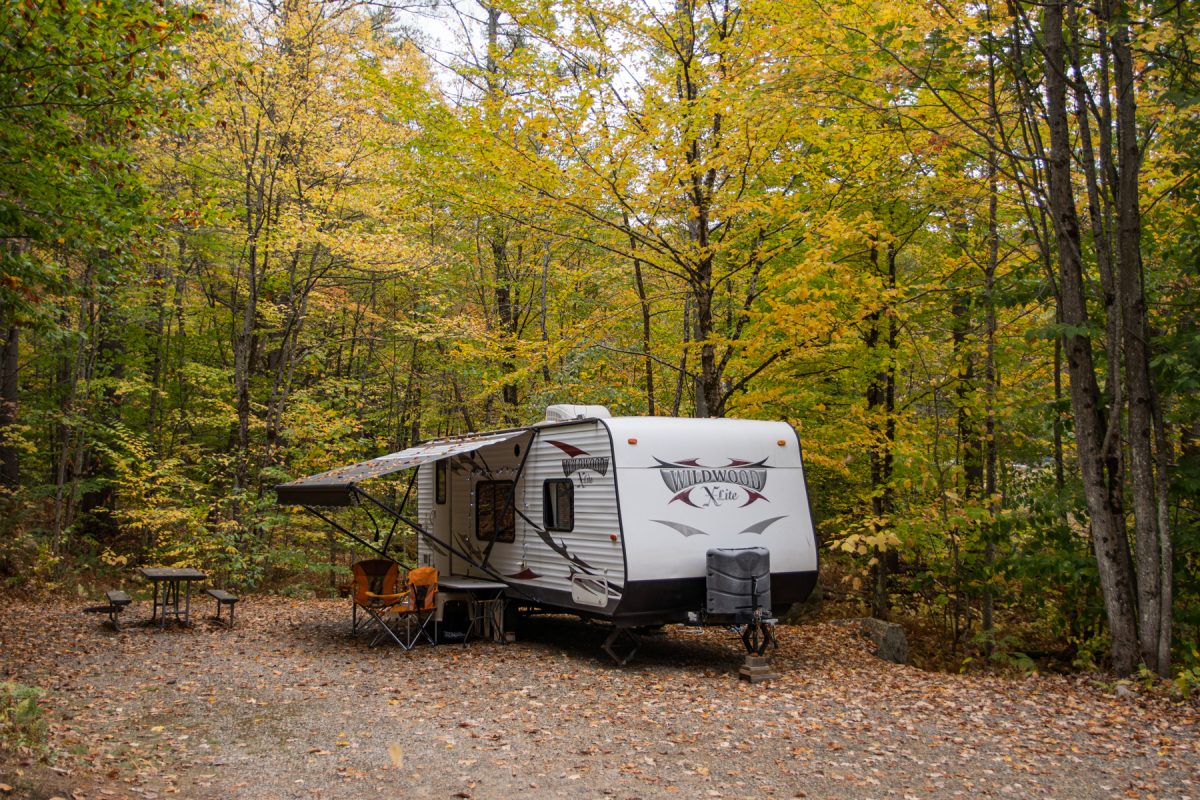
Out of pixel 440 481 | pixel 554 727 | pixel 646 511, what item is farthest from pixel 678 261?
pixel 554 727

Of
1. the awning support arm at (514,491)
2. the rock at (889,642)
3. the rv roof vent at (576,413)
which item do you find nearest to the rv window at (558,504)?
the awning support arm at (514,491)

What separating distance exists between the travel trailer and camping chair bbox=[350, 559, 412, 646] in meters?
0.85

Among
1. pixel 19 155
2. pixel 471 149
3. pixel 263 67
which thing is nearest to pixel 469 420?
pixel 263 67

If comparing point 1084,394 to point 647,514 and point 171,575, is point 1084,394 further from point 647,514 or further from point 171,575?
point 171,575

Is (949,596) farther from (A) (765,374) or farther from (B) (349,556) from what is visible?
(B) (349,556)

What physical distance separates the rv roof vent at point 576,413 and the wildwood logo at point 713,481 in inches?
39.0

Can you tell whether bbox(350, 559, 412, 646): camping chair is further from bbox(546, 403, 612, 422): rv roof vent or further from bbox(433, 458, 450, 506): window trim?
bbox(546, 403, 612, 422): rv roof vent

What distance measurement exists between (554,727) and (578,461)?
330 cm

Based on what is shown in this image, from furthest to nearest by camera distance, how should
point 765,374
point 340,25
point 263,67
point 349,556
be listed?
point 349,556 < point 340,25 < point 263,67 < point 765,374

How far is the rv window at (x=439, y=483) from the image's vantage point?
39.3 feet

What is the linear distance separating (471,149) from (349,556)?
1111cm

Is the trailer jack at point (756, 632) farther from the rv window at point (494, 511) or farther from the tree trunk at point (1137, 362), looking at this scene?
the tree trunk at point (1137, 362)

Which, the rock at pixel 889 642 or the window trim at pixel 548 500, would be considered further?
the rock at pixel 889 642

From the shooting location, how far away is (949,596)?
1124 centimetres
